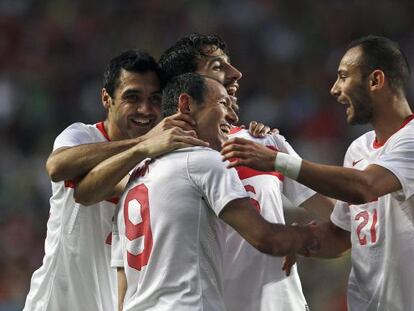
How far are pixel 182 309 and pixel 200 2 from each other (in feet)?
35.4

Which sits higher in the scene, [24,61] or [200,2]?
[200,2]

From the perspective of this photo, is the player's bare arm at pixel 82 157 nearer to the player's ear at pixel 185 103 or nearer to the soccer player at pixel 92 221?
the soccer player at pixel 92 221

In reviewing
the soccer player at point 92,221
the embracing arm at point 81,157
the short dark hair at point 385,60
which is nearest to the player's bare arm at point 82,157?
the embracing arm at point 81,157

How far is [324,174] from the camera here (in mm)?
4988

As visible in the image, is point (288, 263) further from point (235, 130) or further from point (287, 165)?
point (235, 130)

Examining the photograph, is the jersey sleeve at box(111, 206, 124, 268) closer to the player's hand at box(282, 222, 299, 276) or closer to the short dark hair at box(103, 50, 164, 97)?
the player's hand at box(282, 222, 299, 276)

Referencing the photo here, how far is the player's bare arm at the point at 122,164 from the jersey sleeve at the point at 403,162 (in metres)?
1.02

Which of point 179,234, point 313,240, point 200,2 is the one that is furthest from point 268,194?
point 200,2

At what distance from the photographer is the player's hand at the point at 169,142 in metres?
4.84

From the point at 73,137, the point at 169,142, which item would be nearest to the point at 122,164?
the point at 169,142

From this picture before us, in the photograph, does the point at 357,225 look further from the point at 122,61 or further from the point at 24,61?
the point at 24,61

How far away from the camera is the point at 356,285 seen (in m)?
5.54

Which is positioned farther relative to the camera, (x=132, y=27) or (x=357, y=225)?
(x=132, y=27)

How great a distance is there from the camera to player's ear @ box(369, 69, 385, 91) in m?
5.50
